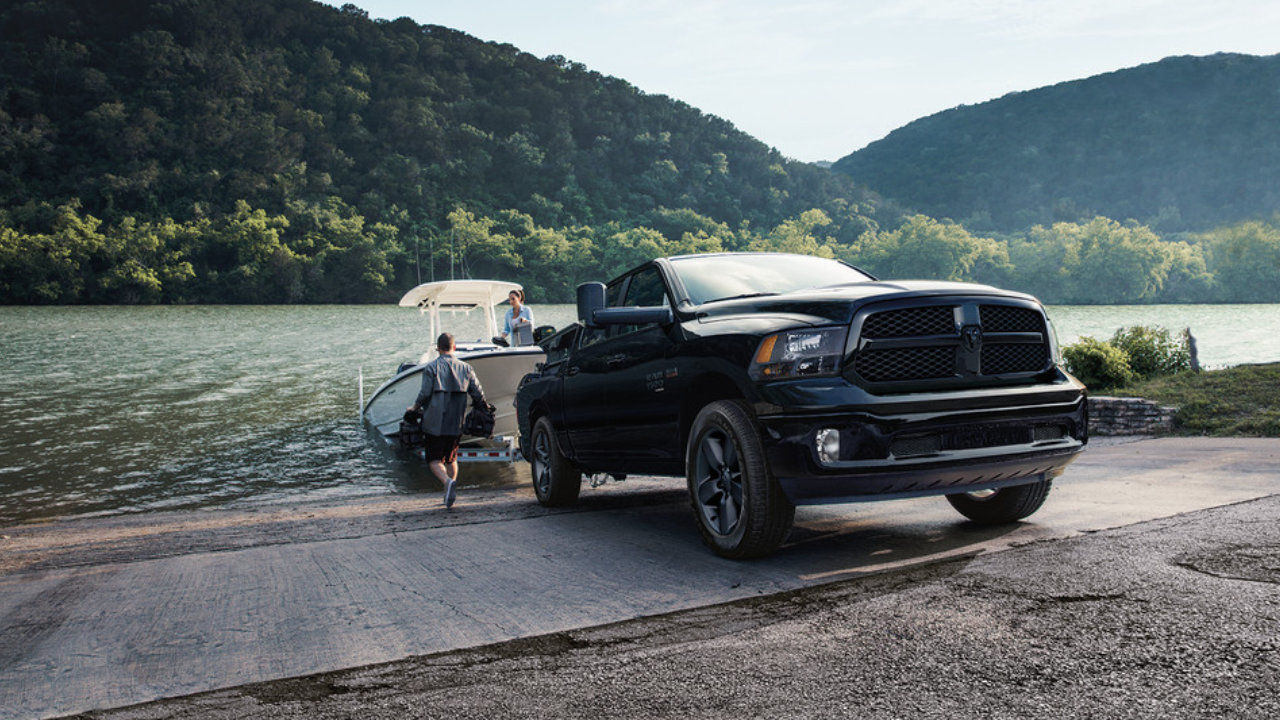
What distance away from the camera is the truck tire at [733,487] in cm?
527

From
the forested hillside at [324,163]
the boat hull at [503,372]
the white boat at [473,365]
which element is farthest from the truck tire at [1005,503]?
the forested hillside at [324,163]

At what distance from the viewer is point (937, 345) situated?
5.27m

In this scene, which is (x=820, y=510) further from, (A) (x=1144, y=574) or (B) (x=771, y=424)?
(A) (x=1144, y=574)

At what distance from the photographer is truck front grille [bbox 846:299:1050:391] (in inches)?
203

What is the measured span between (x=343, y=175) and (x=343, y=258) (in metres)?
18.7

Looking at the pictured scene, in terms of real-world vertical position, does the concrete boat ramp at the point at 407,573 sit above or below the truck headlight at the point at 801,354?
below

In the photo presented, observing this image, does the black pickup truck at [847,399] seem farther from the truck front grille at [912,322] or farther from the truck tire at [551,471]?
the truck tire at [551,471]

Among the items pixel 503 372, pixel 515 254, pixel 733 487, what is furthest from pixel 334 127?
pixel 733 487

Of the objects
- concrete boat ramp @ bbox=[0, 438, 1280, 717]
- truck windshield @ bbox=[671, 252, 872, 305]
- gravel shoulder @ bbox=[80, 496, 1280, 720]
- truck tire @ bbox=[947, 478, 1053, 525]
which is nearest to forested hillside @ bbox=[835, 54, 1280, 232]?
concrete boat ramp @ bbox=[0, 438, 1280, 717]

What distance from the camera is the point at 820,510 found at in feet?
24.7

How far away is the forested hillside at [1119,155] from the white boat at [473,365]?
489 ft

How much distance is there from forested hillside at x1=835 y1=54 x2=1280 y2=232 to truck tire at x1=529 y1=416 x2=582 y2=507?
16147 cm

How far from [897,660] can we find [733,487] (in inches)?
82.6

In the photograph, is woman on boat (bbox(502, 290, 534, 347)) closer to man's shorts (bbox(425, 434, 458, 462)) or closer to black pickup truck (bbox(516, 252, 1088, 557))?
man's shorts (bbox(425, 434, 458, 462))
